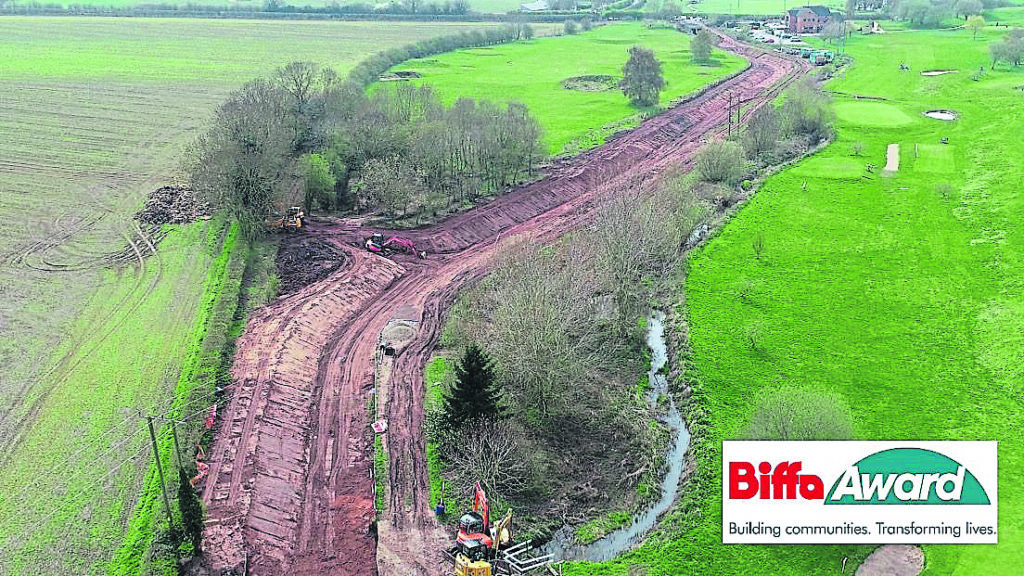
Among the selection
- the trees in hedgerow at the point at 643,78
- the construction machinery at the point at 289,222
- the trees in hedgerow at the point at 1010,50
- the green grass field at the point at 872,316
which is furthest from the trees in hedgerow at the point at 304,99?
the trees in hedgerow at the point at 1010,50

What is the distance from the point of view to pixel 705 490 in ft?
124

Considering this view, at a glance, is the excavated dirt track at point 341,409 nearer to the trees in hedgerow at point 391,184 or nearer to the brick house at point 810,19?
the trees in hedgerow at point 391,184

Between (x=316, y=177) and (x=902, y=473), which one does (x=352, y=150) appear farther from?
(x=902, y=473)

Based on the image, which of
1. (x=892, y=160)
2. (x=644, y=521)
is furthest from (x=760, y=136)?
(x=644, y=521)

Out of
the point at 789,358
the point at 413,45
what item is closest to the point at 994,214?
the point at 789,358

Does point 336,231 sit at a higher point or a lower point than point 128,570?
higher

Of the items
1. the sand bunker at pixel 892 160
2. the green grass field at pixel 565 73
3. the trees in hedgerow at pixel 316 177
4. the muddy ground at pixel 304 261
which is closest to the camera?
the muddy ground at pixel 304 261

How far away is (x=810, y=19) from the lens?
6122 inches

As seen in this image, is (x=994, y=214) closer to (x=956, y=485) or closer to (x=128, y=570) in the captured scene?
(x=956, y=485)

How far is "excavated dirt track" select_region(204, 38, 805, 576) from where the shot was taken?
34688mm

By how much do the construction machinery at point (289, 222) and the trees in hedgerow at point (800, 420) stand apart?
129 ft

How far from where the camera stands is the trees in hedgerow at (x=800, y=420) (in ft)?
112

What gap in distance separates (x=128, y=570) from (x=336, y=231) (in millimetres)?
34941

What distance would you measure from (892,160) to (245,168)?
5881 centimetres
